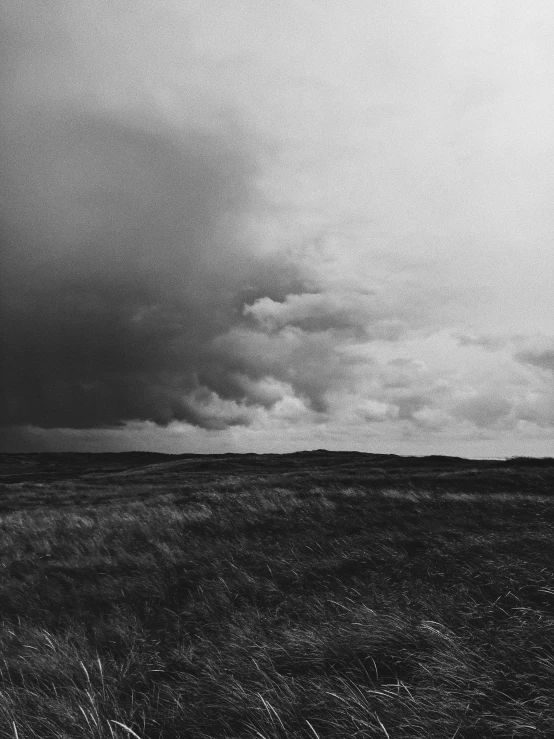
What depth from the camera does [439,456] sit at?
78.3 m

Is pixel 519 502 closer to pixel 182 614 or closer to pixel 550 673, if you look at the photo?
pixel 182 614

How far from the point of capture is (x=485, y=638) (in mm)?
4383

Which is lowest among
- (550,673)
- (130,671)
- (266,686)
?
(130,671)

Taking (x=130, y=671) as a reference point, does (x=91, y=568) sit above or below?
below

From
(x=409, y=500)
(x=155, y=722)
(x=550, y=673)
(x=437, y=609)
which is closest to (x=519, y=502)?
(x=409, y=500)

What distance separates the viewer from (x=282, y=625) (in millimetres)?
5453

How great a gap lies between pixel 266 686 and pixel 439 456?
79187 millimetres

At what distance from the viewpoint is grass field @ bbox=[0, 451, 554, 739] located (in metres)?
3.37

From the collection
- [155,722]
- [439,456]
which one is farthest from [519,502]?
[439,456]

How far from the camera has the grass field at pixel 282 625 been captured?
3.37 meters

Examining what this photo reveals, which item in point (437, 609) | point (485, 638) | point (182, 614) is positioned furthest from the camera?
point (182, 614)

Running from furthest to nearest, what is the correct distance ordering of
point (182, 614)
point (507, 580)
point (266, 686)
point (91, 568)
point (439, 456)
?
point (439, 456) < point (91, 568) < point (182, 614) < point (507, 580) < point (266, 686)

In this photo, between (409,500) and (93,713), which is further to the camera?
(409,500)

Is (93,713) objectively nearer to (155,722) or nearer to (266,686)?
(155,722)
